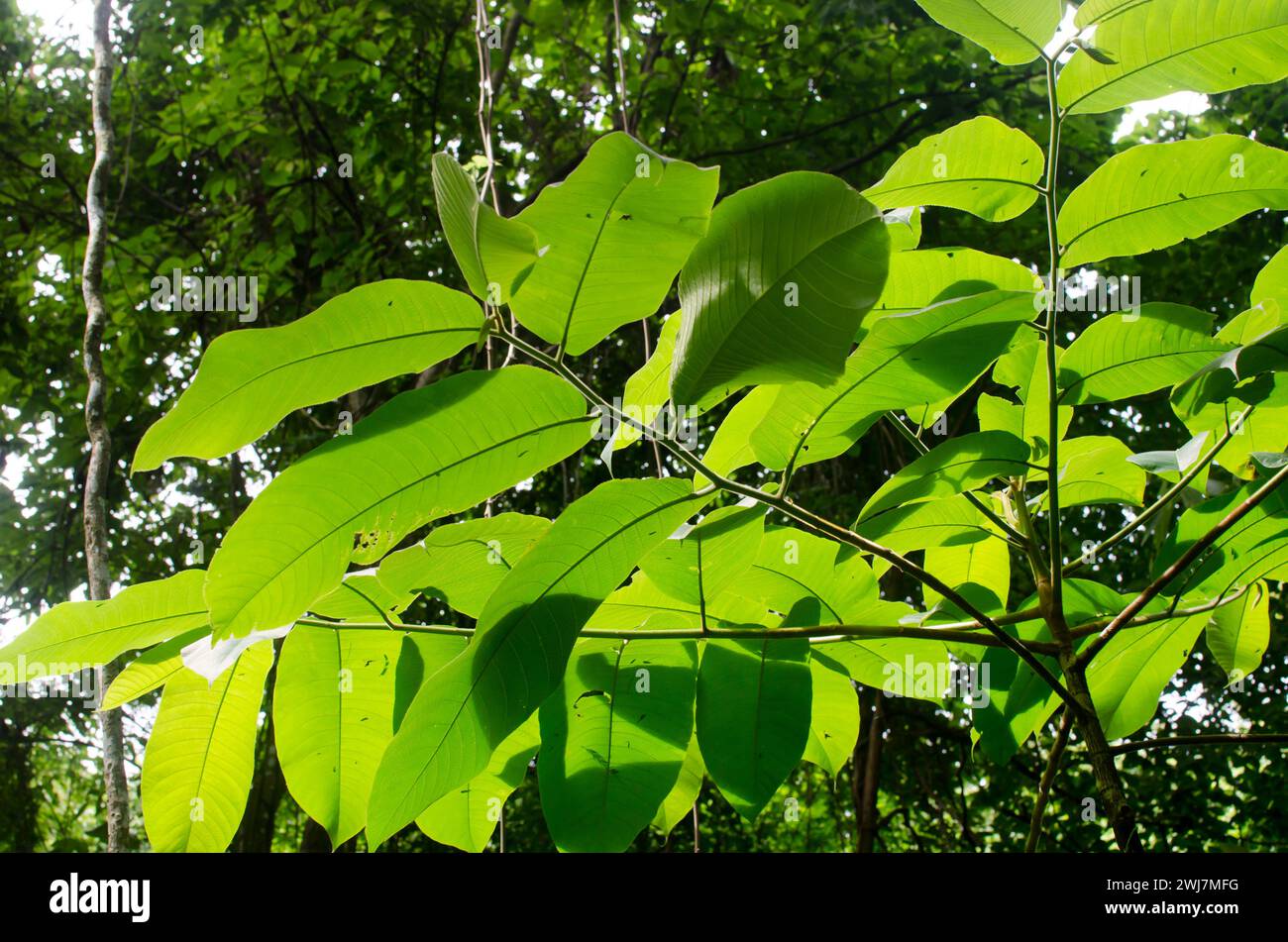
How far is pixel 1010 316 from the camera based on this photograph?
664mm

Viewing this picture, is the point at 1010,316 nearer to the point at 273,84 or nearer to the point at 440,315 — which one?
the point at 440,315

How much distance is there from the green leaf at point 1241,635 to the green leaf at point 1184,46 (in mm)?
519

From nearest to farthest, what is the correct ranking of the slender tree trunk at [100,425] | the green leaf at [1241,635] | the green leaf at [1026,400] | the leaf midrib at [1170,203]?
the leaf midrib at [1170,203]
the green leaf at [1026,400]
the green leaf at [1241,635]
the slender tree trunk at [100,425]

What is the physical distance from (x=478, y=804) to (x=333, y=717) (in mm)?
140

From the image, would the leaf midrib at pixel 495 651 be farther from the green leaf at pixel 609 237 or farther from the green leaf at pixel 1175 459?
the green leaf at pixel 1175 459

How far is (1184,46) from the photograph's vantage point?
2.40 feet

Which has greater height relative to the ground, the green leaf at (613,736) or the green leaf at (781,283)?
the green leaf at (781,283)

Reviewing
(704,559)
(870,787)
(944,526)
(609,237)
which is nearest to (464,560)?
(704,559)

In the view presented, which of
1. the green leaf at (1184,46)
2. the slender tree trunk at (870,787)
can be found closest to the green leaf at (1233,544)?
the green leaf at (1184,46)

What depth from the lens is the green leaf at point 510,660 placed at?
0.63 metres

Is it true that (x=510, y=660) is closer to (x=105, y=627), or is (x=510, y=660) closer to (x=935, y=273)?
(x=105, y=627)

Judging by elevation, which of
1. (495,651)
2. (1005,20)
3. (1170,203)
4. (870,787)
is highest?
(1005,20)
